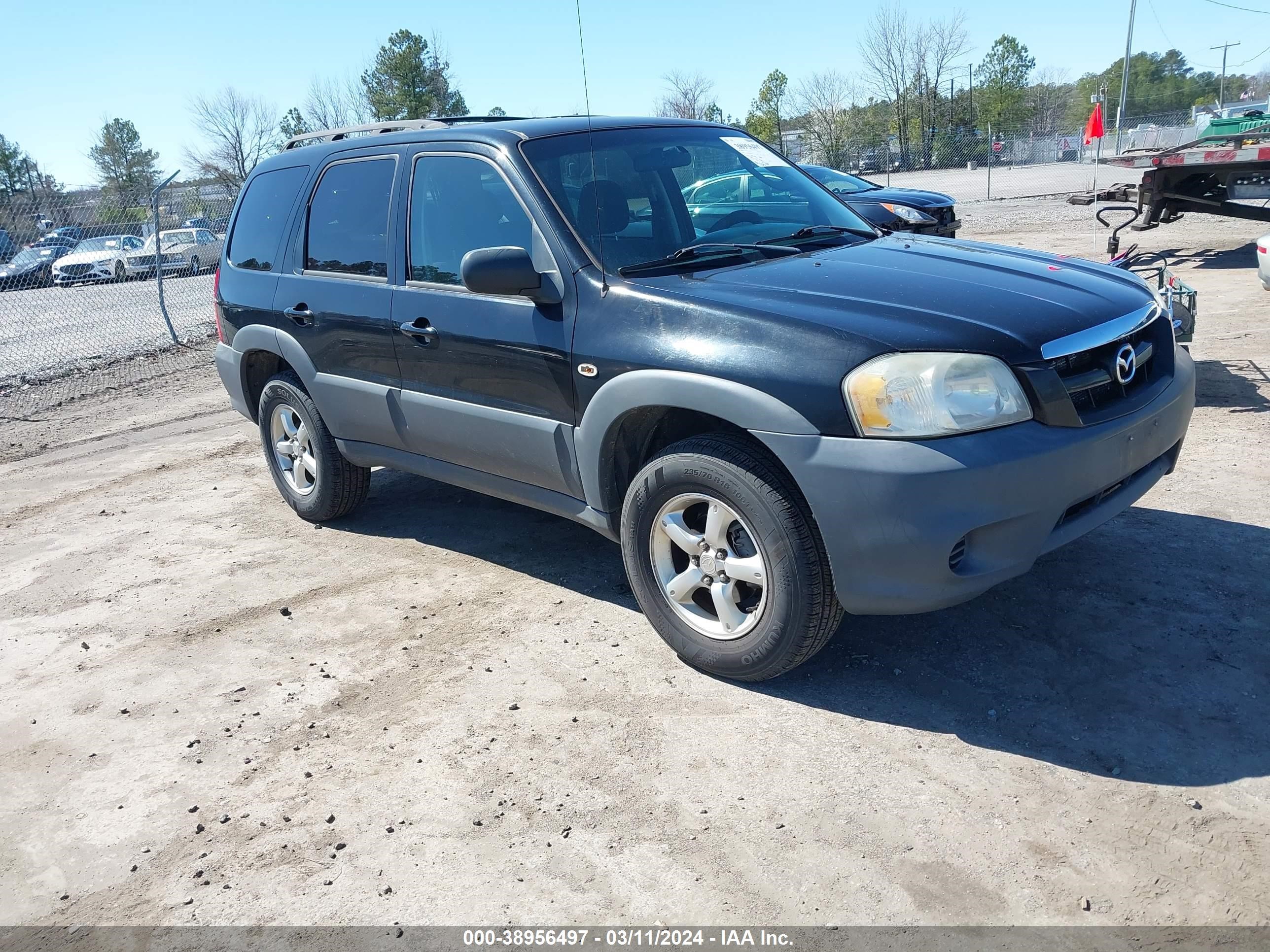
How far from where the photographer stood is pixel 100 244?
15719 mm

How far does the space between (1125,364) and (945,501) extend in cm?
94

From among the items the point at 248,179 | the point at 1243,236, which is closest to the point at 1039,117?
the point at 1243,236

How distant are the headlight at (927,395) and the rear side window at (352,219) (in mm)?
2495

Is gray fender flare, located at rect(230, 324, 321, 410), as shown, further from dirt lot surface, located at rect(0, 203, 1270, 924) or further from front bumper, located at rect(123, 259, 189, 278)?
front bumper, located at rect(123, 259, 189, 278)

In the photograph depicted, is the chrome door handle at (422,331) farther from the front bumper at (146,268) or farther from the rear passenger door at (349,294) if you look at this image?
the front bumper at (146,268)

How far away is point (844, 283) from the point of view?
3.50 meters

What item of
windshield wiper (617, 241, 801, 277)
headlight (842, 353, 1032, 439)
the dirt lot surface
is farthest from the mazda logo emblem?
windshield wiper (617, 241, 801, 277)

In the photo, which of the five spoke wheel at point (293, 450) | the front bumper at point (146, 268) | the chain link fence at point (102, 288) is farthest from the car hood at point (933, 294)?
the front bumper at point (146, 268)

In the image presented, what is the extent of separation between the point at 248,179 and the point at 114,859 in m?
3.99

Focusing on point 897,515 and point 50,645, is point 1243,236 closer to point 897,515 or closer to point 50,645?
point 897,515

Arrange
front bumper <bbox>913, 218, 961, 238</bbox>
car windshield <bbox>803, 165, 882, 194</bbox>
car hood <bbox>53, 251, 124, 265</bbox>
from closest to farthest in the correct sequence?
1. front bumper <bbox>913, 218, 961, 238</bbox>
2. car windshield <bbox>803, 165, 882, 194</bbox>
3. car hood <bbox>53, 251, 124, 265</bbox>

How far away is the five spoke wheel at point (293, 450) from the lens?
560cm

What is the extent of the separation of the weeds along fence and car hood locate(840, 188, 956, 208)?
848 cm

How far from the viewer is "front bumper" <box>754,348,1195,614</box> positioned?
298 cm
